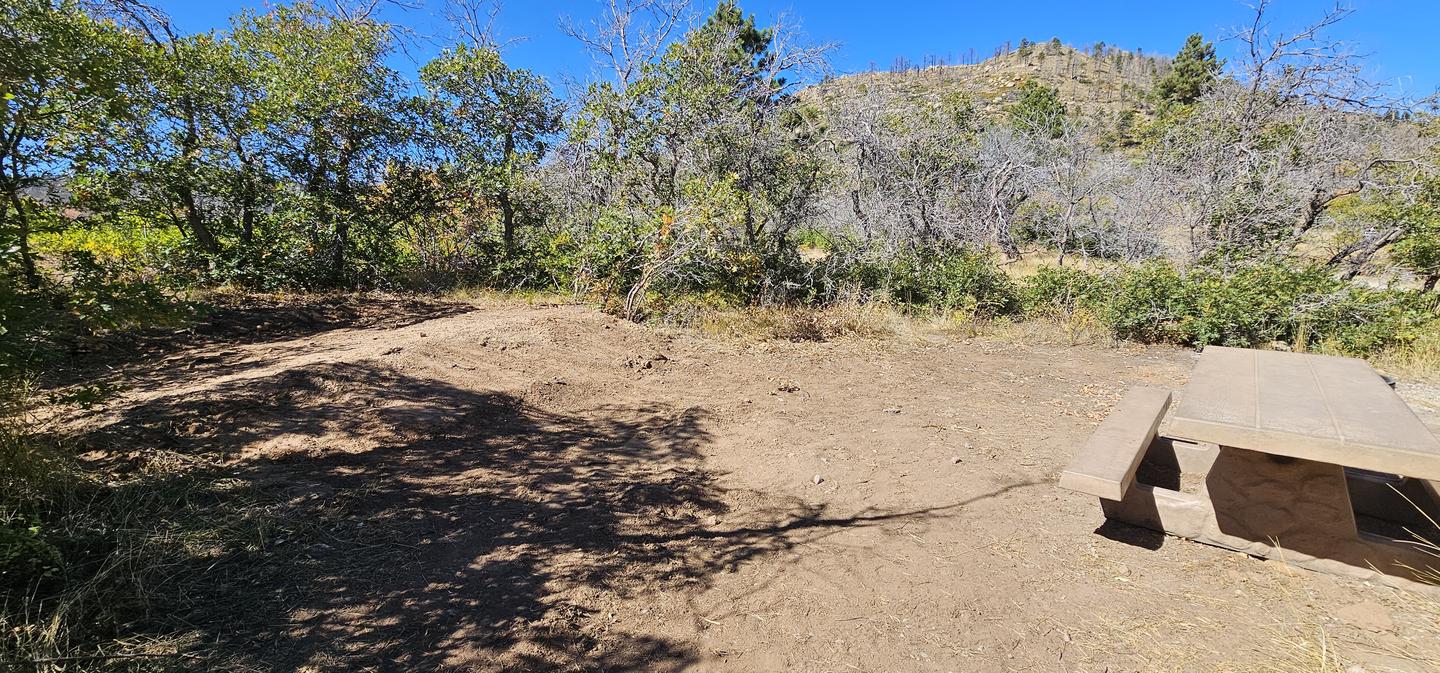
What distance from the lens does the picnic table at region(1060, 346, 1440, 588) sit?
6.65 feet

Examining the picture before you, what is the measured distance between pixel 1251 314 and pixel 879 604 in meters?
6.74

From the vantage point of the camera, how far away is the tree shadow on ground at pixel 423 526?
1.98 metres

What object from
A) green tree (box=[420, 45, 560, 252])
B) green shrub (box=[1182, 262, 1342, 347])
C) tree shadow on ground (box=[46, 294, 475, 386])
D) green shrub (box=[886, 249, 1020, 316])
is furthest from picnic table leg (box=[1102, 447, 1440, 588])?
green tree (box=[420, 45, 560, 252])

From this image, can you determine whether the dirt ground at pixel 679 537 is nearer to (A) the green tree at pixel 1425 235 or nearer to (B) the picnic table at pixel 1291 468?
(B) the picnic table at pixel 1291 468

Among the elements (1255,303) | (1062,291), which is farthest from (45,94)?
(1255,303)

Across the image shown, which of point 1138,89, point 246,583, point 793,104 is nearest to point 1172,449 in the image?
point 246,583

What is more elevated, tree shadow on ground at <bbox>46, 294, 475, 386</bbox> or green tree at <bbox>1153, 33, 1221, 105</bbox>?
green tree at <bbox>1153, 33, 1221, 105</bbox>

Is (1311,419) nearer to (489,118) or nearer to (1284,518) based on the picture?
(1284,518)

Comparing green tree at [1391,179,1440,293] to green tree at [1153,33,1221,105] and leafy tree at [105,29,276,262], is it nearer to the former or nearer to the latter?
leafy tree at [105,29,276,262]

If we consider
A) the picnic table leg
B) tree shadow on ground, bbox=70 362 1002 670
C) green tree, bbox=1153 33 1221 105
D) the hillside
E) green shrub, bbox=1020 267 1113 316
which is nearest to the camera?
tree shadow on ground, bbox=70 362 1002 670

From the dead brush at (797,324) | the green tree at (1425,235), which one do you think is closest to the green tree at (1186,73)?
the green tree at (1425,235)

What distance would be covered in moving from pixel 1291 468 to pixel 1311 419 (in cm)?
41

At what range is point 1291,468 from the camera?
2.44 meters

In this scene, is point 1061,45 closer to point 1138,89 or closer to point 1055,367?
point 1138,89
